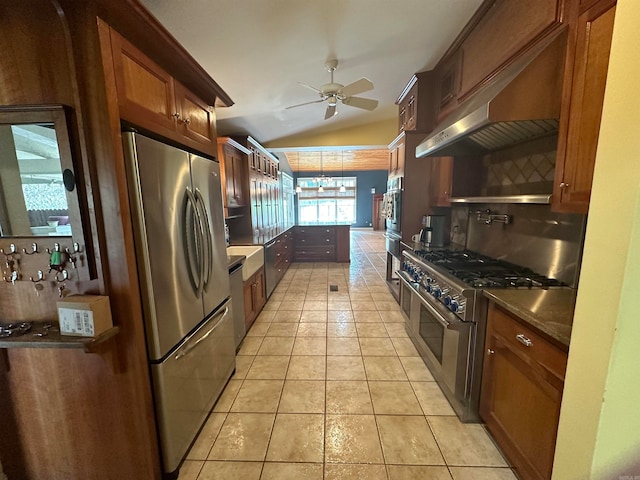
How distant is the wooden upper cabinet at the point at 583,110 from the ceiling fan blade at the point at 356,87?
1.76 m

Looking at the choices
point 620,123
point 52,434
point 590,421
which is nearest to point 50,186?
point 52,434

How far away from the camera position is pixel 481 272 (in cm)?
191

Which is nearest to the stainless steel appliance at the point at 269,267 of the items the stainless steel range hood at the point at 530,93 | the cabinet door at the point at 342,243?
the cabinet door at the point at 342,243

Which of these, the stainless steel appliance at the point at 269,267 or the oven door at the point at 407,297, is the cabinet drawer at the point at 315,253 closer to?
the stainless steel appliance at the point at 269,267

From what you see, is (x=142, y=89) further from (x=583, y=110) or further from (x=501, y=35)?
(x=501, y=35)

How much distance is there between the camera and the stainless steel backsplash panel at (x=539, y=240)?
1619 millimetres

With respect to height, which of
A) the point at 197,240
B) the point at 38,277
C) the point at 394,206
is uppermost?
the point at 394,206

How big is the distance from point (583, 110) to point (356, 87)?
2.08 metres

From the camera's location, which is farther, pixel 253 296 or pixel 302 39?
pixel 253 296

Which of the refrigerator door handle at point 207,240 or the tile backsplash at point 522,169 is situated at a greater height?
the tile backsplash at point 522,169

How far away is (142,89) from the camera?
1.27 metres

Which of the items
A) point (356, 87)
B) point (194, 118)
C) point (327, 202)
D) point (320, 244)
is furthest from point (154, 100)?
point (327, 202)

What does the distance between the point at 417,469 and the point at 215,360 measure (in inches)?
56.1

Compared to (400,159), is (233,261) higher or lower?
lower
